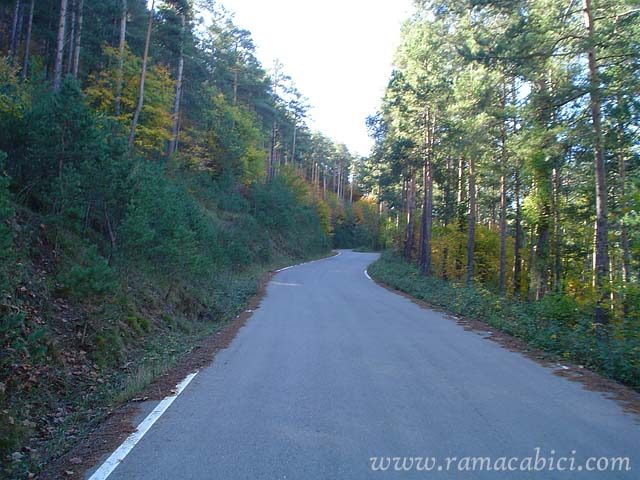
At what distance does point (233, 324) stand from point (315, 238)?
5095cm

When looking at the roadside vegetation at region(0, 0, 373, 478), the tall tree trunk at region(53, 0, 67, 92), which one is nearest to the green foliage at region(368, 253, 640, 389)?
the roadside vegetation at region(0, 0, 373, 478)

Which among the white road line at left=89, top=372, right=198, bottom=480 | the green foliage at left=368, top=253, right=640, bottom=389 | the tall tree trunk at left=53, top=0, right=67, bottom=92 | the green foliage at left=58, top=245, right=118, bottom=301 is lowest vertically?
the white road line at left=89, top=372, right=198, bottom=480

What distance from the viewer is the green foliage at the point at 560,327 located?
8406 mm

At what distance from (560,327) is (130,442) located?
31.8ft

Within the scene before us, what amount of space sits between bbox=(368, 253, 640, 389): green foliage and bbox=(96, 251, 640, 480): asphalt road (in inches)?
36.3

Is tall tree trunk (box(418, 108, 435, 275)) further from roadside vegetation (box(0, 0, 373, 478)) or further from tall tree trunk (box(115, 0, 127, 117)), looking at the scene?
tall tree trunk (box(115, 0, 127, 117))

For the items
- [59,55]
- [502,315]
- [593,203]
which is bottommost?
[502,315]

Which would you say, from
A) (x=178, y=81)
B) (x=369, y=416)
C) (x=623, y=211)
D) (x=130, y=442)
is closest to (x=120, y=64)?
(x=178, y=81)

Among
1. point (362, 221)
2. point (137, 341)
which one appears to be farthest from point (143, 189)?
point (362, 221)

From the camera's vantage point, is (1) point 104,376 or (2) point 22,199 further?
(2) point 22,199

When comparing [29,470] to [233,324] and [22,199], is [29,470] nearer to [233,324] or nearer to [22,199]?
[22,199]

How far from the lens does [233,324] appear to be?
14586 millimetres

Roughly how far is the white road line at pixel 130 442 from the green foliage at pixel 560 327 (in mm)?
6647

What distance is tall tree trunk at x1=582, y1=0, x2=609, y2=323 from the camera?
1198cm
